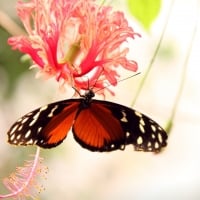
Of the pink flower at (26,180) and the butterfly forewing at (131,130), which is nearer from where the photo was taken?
the butterfly forewing at (131,130)

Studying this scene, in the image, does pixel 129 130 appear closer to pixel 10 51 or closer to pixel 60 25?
pixel 60 25

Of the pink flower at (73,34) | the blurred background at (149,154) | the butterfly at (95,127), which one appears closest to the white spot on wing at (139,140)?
the butterfly at (95,127)

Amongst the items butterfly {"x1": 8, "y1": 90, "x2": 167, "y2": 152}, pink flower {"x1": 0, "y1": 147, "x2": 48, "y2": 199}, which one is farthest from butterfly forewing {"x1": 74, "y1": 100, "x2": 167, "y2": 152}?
pink flower {"x1": 0, "y1": 147, "x2": 48, "y2": 199}

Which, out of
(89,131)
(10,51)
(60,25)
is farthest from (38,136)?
(10,51)

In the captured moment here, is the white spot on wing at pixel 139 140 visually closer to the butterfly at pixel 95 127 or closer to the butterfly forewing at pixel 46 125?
the butterfly at pixel 95 127

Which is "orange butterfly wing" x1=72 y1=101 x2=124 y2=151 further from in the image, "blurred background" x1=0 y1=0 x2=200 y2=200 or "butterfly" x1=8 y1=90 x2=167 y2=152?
"blurred background" x1=0 y1=0 x2=200 y2=200
